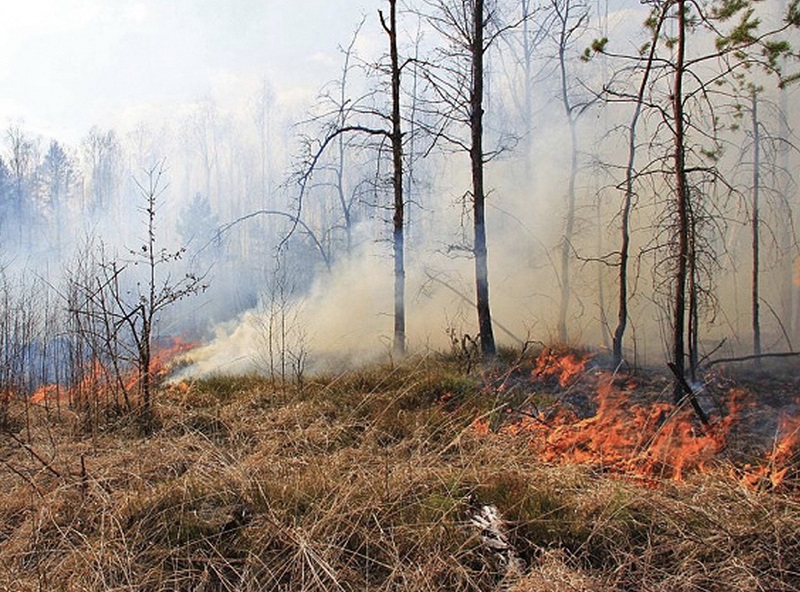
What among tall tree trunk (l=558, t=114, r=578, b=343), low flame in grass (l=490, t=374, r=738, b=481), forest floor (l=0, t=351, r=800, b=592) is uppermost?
tall tree trunk (l=558, t=114, r=578, b=343)

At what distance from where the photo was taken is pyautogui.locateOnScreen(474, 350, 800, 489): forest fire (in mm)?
4835

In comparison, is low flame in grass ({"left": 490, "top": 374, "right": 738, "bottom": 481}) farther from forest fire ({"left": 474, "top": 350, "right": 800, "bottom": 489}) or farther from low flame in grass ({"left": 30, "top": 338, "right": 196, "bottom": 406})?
low flame in grass ({"left": 30, "top": 338, "right": 196, "bottom": 406})

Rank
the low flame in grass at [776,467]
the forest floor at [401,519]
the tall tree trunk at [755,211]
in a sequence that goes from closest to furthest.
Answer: the forest floor at [401,519]
the low flame in grass at [776,467]
the tall tree trunk at [755,211]

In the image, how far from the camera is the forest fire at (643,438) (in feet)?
15.9

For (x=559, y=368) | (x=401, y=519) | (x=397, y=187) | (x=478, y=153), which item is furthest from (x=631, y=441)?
(x=397, y=187)

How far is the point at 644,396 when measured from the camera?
928 centimetres

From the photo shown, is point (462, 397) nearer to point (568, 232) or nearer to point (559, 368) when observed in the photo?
point (559, 368)

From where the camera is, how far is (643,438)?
6.07 m

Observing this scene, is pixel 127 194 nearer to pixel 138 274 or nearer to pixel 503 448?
pixel 138 274

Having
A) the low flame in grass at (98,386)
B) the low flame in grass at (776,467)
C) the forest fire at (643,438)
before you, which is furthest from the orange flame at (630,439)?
the low flame in grass at (98,386)

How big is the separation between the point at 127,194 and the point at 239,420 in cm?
2740

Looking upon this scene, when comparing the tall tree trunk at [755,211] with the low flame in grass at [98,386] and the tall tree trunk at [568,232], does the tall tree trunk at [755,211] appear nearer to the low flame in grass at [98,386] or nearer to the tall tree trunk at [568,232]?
the tall tree trunk at [568,232]

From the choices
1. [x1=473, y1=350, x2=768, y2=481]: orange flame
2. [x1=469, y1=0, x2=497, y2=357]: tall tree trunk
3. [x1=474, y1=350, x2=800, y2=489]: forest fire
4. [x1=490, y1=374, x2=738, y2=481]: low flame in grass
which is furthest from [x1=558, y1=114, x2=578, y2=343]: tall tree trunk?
[x1=490, y1=374, x2=738, y2=481]: low flame in grass

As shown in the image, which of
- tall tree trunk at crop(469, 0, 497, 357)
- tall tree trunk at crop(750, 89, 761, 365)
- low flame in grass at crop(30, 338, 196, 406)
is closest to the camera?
low flame in grass at crop(30, 338, 196, 406)
